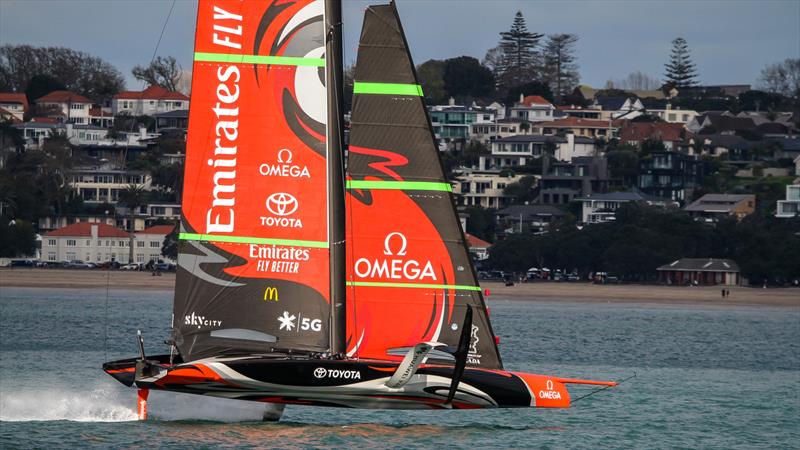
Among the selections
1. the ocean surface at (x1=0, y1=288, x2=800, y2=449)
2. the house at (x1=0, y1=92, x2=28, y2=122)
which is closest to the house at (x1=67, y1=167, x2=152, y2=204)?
the house at (x1=0, y1=92, x2=28, y2=122)

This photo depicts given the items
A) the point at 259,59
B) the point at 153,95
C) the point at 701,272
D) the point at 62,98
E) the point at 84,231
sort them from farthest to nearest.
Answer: the point at 62,98 < the point at 153,95 < the point at 84,231 < the point at 701,272 < the point at 259,59

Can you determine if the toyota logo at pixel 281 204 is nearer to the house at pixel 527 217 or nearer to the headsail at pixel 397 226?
the headsail at pixel 397 226

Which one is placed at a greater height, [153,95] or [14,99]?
[153,95]

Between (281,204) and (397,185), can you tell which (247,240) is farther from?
(397,185)

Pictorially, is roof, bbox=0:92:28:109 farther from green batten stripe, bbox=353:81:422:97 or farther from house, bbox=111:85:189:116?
green batten stripe, bbox=353:81:422:97

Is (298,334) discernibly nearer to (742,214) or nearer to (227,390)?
(227,390)

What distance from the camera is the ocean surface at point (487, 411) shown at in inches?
861

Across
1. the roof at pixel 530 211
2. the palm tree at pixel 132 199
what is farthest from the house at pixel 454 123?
the palm tree at pixel 132 199

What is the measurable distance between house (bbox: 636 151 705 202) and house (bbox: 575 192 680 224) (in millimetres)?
10415

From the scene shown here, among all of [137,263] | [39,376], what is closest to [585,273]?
[137,263]

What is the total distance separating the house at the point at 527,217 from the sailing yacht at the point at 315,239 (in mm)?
102617

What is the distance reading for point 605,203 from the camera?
12838 centimetres

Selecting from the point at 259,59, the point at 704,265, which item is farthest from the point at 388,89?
the point at 704,265

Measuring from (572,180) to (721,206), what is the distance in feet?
60.1
